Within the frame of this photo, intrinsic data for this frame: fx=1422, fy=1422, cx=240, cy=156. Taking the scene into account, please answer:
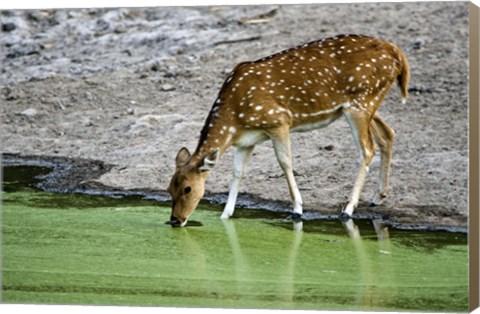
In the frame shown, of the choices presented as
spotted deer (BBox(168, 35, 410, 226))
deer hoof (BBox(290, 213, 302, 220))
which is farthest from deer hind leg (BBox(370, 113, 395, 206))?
deer hoof (BBox(290, 213, 302, 220))

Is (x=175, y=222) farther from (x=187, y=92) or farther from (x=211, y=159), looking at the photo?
(x=187, y=92)

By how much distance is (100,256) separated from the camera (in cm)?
877

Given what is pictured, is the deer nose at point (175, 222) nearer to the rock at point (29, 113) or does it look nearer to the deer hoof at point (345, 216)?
the deer hoof at point (345, 216)

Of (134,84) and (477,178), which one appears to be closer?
(477,178)

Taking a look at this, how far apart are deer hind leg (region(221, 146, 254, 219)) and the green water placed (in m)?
0.09

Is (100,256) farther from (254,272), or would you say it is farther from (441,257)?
(441,257)

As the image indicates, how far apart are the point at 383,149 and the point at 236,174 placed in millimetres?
975

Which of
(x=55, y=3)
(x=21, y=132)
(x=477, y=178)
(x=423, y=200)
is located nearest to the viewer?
(x=477, y=178)

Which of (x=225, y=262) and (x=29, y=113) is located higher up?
(x=29, y=113)

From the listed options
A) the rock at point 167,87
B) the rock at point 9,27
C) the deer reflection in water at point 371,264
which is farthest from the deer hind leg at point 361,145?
the rock at point 9,27

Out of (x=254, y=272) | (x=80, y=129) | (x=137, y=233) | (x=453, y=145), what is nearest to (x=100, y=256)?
(x=137, y=233)

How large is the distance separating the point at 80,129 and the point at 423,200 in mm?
2728

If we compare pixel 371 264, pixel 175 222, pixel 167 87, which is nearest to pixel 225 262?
pixel 175 222

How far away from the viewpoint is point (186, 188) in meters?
9.08
